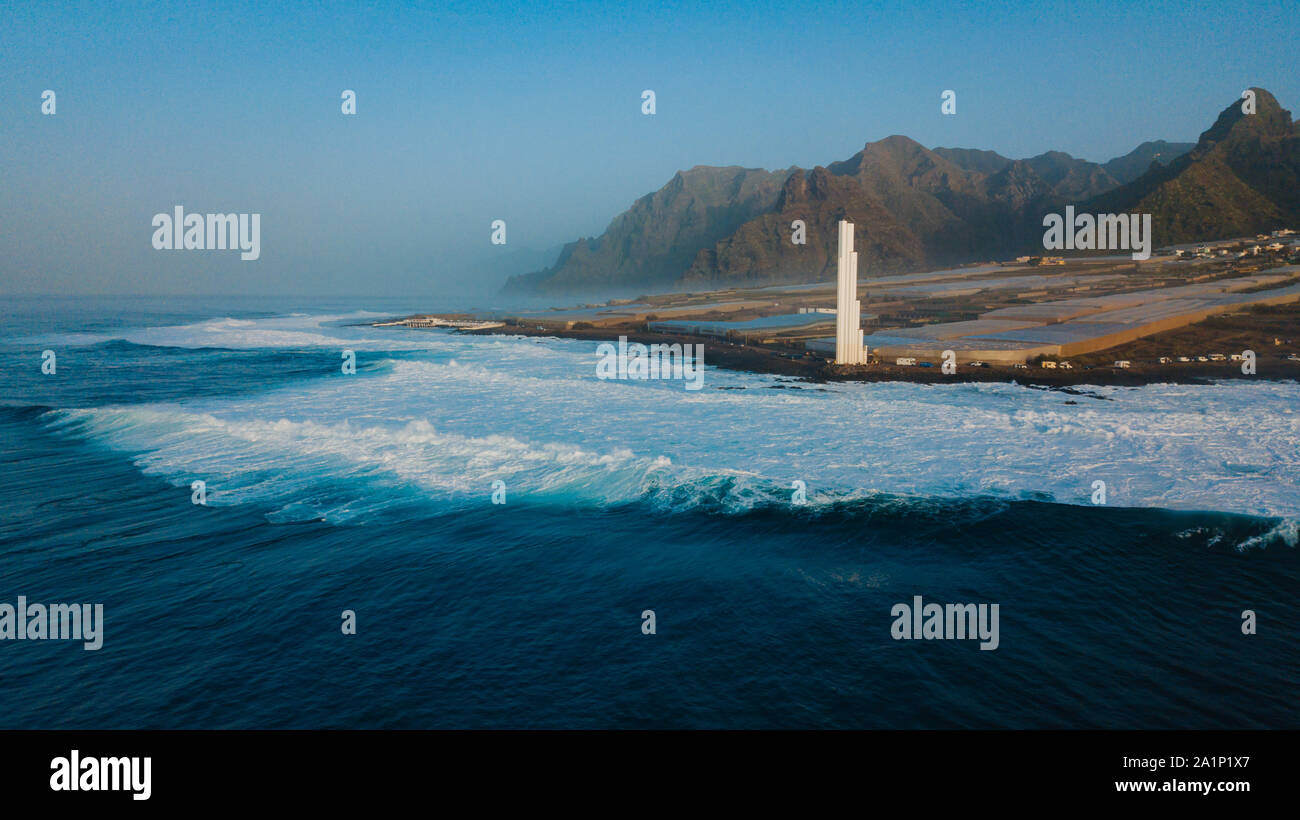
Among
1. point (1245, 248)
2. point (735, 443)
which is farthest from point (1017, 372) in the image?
point (1245, 248)

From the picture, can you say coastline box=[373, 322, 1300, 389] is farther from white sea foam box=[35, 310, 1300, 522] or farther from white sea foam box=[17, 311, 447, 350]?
white sea foam box=[17, 311, 447, 350]

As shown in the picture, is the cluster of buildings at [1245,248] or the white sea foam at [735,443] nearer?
the white sea foam at [735,443]

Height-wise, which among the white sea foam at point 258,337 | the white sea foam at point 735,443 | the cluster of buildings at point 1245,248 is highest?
the cluster of buildings at point 1245,248

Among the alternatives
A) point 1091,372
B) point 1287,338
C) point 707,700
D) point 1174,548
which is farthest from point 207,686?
point 1287,338

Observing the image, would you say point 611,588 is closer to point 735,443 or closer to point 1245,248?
point 735,443

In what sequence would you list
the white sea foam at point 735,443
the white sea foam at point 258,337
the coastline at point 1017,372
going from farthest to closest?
1. the white sea foam at point 258,337
2. the coastline at point 1017,372
3. the white sea foam at point 735,443

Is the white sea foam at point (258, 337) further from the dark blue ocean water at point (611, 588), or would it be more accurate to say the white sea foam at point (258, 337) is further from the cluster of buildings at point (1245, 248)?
the cluster of buildings at point (1245, 248)

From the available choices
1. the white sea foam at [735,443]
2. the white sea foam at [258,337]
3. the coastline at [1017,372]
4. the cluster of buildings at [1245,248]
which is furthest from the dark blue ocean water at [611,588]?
the cluster of buildings at [1245,248]

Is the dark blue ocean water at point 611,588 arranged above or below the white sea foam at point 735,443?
below

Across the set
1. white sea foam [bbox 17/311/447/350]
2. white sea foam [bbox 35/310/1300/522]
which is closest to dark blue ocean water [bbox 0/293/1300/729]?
white sea foam [bbox 35/310/1300/522]
